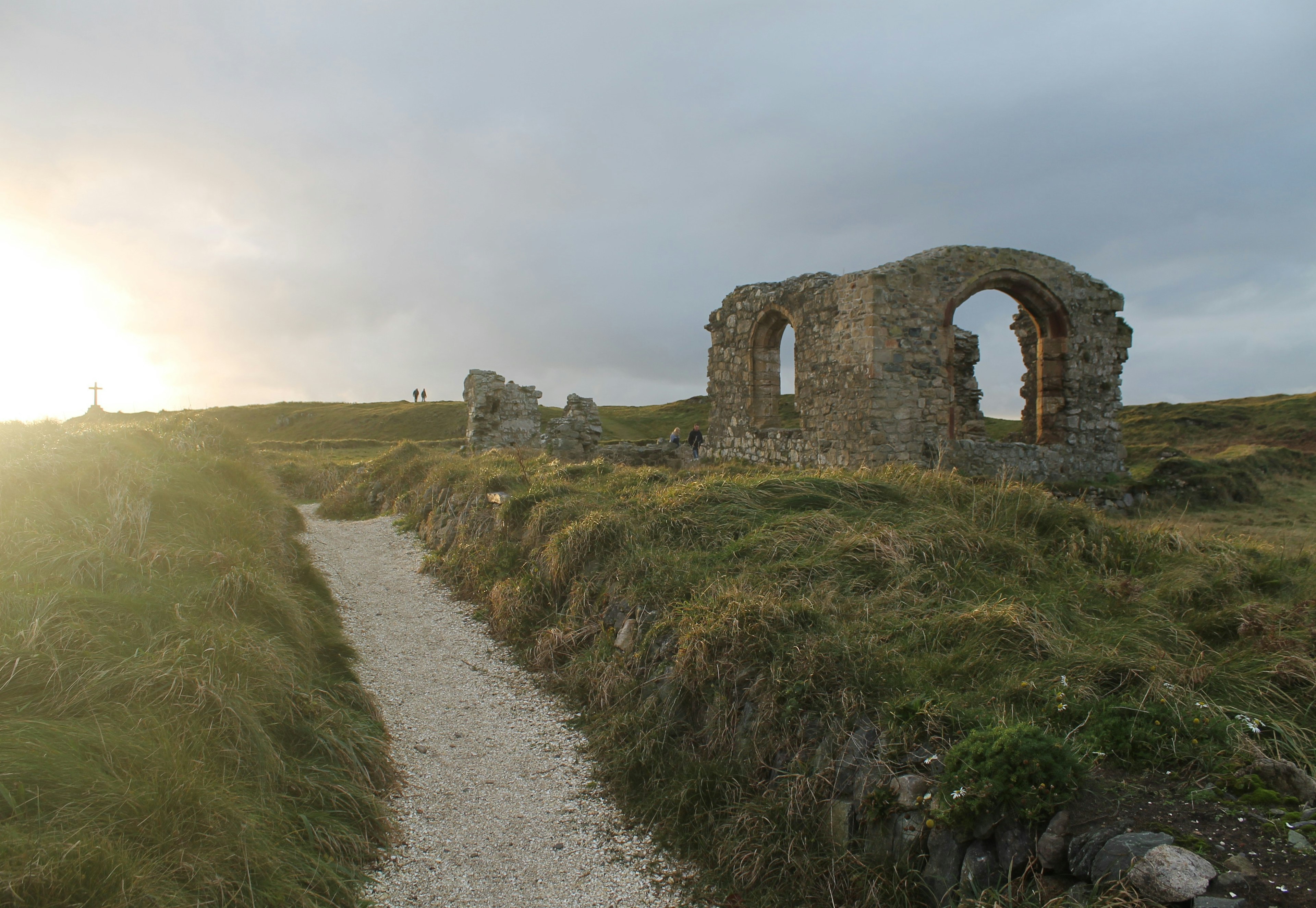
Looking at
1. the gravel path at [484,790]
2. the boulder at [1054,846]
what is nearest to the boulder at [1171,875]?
the boulder at [1054,846]

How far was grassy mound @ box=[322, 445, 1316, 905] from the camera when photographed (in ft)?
12.5

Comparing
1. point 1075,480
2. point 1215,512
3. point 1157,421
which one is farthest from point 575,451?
point 1157,421

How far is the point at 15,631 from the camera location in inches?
167

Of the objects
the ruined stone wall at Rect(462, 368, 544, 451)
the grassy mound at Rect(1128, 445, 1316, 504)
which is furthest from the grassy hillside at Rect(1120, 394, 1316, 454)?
the ruined stone wall at Rect(462, 368, 544, 451)

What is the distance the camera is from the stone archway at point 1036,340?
45.7 ft

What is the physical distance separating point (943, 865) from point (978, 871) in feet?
0.56

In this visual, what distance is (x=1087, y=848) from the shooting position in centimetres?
301

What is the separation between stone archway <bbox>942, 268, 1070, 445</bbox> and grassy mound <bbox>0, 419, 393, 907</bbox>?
11.9 meters

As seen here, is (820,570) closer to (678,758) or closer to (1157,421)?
(678,758)

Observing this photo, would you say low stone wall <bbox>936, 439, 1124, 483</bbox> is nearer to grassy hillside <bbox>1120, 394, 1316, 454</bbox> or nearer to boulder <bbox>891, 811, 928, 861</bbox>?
boulder <bbox>891, 811, 928, 861</bbox>

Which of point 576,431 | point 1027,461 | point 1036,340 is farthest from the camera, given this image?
point 576,431

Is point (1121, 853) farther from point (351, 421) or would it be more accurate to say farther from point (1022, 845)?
point (351, 421)

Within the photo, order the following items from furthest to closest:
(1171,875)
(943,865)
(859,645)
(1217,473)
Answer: (1217,473), (859,645), (943,865), (1171,875)

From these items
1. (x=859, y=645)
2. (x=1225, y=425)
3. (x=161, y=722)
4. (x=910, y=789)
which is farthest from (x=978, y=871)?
(x=1225, y=425)
